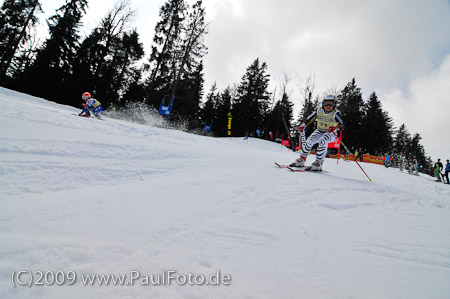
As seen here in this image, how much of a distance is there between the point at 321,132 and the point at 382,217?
3.87 metres

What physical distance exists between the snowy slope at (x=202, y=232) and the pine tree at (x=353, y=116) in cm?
3868

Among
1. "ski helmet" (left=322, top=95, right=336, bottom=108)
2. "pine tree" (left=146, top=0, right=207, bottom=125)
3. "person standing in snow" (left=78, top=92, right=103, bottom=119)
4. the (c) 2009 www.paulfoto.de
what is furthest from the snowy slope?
"pine tree" (left=146, top=0, right=207, bottom=125)

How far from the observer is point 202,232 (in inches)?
68.3

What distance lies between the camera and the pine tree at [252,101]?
120 ft

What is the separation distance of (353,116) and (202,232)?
4289cm

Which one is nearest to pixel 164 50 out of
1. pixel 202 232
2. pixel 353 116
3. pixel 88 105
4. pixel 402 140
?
pixel 88 105

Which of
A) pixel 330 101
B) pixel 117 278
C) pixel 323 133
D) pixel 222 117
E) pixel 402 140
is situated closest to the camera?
pixel 117 278

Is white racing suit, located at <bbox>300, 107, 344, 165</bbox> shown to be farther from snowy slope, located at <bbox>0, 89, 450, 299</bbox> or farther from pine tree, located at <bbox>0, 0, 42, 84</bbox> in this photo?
pine tree, located at <bbox>0, 0, 42, 84</bbox>

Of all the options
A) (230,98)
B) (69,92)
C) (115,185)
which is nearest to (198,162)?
(115,185)

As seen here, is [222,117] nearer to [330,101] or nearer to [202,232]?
[330,101]

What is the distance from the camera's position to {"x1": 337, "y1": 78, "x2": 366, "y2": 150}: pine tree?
36500mm

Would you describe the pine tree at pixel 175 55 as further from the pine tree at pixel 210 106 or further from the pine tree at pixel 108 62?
the pine tree at pixel 210 106

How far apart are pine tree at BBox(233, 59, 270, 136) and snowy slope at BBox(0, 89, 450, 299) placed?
106 ft

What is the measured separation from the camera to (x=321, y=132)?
20.0 ft
